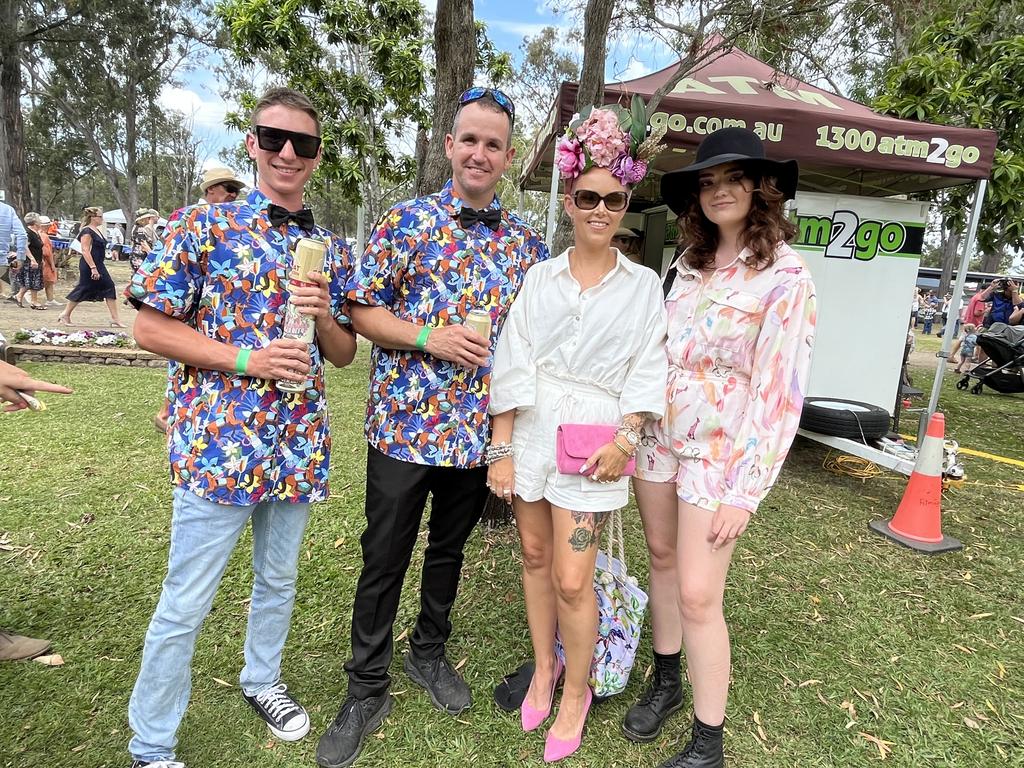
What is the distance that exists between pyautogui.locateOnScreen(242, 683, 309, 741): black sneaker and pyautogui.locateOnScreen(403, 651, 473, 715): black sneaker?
0.47 meters

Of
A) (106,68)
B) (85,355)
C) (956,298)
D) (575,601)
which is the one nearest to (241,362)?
(575,601)

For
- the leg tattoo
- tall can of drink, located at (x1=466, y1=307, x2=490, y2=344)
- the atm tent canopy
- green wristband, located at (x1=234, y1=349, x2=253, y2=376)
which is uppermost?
the atm tent canopy

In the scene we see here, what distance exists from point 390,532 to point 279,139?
54.0 inches

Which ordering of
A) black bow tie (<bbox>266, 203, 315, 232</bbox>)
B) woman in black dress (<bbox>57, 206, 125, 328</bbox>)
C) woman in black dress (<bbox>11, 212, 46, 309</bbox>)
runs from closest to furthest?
black bow tie (<bbox>266, 203, 315, 232</bbox>) → woman in black dress (<bbox>57, 206, 125, 328</bbox>) → woman in black dress (<bbox>11, 212, 46, 309</bbox>)

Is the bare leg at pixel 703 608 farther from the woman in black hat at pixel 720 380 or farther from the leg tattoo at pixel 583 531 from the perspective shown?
the leg tattoo at pixel 583 531

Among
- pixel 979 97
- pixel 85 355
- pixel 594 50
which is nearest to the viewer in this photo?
pixel 594 50

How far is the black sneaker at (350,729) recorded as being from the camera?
2.13 metres

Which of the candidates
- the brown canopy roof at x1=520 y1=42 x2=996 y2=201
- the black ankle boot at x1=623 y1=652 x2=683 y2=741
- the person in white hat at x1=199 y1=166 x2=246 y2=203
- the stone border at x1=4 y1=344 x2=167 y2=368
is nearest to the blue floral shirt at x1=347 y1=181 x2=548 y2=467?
the black ankle boot at x1=623 y1=652 x2=683 y2=741

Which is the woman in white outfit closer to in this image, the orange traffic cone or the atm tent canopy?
the atm tent canopy

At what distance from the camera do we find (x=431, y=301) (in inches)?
84.2

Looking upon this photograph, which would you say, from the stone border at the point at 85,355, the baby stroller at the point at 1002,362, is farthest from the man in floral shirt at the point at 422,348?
the baby stroller at the point at 1002,362

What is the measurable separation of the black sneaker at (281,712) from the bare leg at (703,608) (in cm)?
146

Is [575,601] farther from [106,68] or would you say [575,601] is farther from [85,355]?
[106,68]

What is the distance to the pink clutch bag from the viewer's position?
1.97 m
